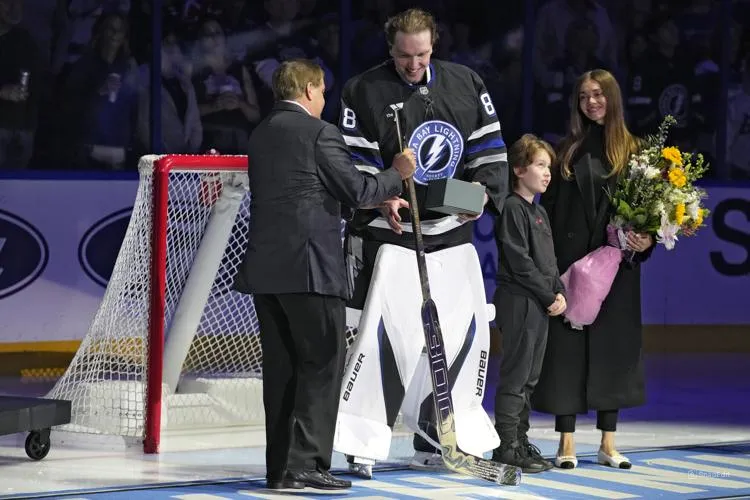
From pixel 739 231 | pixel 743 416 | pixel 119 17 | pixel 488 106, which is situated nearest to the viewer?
pixel 488 106

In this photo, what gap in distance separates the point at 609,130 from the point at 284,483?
1.94 metres

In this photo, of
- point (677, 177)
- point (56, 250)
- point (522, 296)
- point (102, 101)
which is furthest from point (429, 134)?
point (102, 101)

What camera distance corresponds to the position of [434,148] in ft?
21.9

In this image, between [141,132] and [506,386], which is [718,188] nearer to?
[141,132]

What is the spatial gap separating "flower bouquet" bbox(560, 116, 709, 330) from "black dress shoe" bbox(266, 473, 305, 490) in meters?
1.39

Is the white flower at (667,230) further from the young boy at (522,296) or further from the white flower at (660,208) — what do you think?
the young boy at (522,296)

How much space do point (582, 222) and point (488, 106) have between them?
0.65m

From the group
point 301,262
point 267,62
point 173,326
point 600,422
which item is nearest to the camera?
point 301,262

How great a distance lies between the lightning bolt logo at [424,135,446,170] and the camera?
6.66m

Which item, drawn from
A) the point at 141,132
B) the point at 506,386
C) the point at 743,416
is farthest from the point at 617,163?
the point at 141,132

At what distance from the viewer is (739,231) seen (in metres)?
11.8

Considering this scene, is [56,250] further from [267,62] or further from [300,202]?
[300,202]

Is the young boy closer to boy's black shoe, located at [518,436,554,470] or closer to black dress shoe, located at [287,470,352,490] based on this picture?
boy's black shoe, located at [518,436,554,470]

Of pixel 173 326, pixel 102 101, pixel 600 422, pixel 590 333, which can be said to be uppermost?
pixel 102 101
